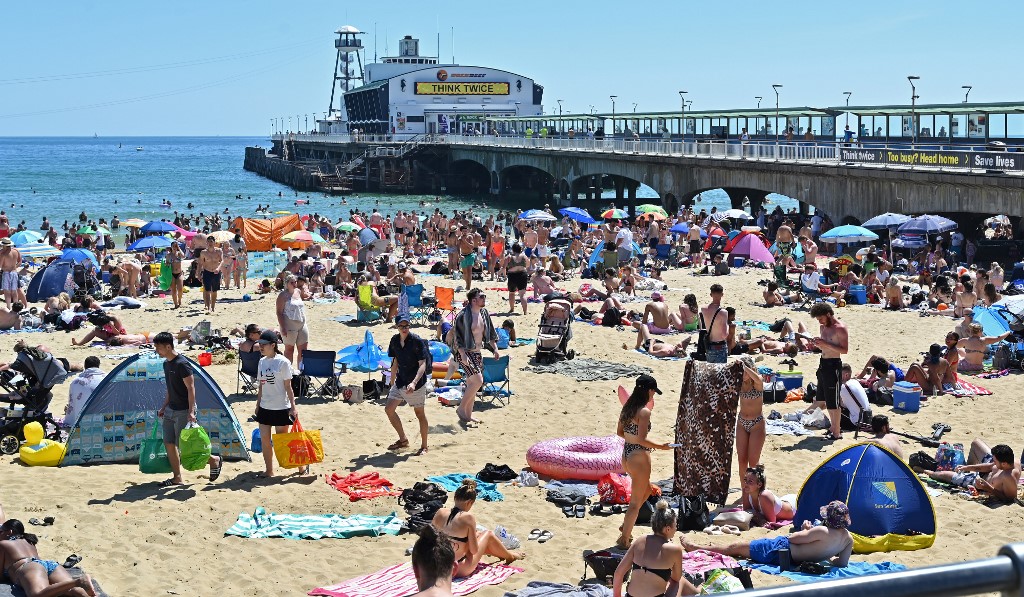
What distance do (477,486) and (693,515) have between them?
1840mm

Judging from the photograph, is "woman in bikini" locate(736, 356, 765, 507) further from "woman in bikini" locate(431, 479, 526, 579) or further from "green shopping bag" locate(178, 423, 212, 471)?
"green shopping bag" locate(178, 423, 212, 471)

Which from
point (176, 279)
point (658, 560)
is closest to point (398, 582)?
point (658, 560)

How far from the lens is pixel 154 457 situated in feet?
30.2

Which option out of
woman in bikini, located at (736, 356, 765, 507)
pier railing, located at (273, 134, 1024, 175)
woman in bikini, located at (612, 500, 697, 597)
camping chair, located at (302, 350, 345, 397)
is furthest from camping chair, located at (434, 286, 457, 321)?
pier railing, located at (273, 134, 1024, 175)

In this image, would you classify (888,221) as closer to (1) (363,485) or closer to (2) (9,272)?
(2) (9,272)

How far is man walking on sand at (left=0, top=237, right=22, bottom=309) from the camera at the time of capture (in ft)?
62.0

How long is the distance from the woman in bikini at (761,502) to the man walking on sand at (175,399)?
13.8 ft

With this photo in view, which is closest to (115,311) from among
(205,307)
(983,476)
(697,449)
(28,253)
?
(205,307)

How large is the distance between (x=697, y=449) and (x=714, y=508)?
0.46 m

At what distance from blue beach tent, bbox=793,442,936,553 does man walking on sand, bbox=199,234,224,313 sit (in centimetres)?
1269

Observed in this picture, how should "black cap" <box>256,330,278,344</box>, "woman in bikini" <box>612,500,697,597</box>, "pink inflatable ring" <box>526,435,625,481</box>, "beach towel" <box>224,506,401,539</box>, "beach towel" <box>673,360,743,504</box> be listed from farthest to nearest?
1. "pink inflatable ring" <box>526,435,625,481</box>
2. "black cap" <box>256,330,278,344</box>
3. "beach towel" <box>673,360,743,504</box>
4. "beach towel" <box>224,506,401,539</box>
5. "woman in bikini" <box>612,500,697,597</box>

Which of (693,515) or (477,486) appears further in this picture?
(477,486)

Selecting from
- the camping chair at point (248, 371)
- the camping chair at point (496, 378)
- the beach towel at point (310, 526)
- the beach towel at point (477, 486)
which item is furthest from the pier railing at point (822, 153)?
the beach towel at point (310, 526)

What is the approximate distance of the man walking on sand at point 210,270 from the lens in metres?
18.4
